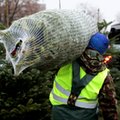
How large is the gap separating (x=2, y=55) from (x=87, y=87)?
3.78m

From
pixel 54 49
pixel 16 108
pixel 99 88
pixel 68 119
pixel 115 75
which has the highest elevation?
pixel 54 49

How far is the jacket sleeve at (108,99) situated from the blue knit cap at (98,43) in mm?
261

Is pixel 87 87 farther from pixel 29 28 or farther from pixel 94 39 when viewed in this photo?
pixel 29 28

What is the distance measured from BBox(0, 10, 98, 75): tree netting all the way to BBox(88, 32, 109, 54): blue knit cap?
0.05 metres

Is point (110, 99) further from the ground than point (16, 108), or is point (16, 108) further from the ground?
point (110, 99)

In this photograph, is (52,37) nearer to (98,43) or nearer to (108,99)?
(98,43)

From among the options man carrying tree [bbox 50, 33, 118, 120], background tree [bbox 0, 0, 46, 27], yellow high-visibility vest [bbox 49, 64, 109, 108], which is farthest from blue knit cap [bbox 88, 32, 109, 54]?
background tree [bbox 0, 0, 46, 27]

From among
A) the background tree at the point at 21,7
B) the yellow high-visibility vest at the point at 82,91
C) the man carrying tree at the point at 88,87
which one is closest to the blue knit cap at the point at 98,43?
the man carrying tree at the point at 88,87

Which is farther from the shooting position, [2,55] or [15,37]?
[2,55]

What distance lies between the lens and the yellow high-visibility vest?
4.41 meters

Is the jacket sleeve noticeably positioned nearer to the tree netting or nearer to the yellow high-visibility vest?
the yellow high-visibility vest

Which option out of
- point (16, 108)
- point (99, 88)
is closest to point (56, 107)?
point (99, 88)

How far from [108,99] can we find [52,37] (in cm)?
77

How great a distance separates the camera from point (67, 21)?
4.25 m
